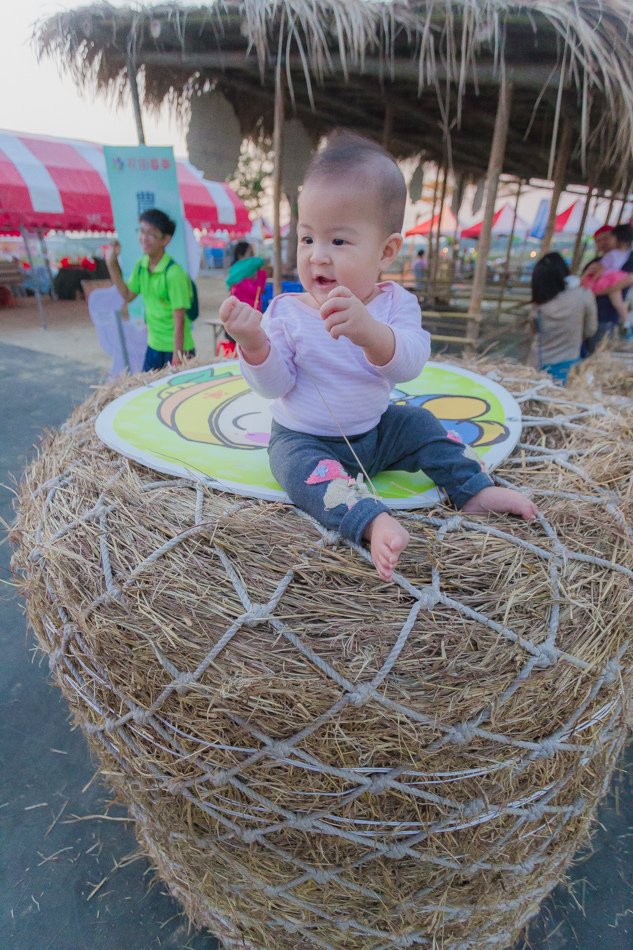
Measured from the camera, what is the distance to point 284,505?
48.8 inches

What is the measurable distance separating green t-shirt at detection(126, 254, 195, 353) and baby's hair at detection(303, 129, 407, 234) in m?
2.55

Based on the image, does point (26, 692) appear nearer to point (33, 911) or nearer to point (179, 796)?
point (33, 911)

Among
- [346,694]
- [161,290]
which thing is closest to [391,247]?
[346,694]

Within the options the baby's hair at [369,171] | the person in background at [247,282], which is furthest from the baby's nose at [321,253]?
the person in background at [247,282]

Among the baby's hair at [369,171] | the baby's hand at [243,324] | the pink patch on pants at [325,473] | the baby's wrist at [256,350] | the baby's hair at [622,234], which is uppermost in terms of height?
the baby's hair at [369,171]

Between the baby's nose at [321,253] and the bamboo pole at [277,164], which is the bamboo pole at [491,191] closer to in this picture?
the bamboo pole at [277,164]

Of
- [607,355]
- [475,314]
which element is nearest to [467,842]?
[607,355]

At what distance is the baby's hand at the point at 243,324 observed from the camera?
1.10 metres

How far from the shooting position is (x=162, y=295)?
363cm

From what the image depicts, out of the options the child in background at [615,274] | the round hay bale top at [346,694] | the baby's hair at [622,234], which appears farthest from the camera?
the baby's hair at [622,234]

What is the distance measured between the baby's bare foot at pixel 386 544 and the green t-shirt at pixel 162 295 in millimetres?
2958

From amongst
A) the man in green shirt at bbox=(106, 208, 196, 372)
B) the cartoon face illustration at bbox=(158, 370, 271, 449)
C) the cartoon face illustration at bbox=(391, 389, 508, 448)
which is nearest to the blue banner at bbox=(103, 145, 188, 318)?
the man in green shirt at bbox=(106, 208, 196, 372)

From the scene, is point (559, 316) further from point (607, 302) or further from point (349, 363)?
point (349, 363)

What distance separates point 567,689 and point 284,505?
2.21ft
